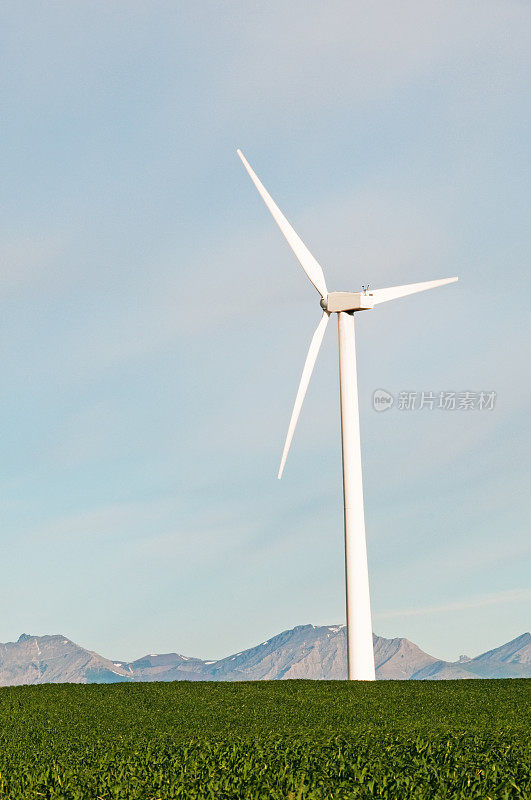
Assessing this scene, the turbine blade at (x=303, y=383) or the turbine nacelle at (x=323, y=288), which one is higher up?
the turbine nacelle at (x=323, y=288)

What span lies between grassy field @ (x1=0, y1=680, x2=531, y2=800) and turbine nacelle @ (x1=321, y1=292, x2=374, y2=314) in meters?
24.1

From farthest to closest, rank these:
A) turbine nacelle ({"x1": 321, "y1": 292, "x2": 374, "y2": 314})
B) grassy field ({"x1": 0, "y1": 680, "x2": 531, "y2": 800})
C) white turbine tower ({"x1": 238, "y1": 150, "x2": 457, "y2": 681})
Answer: turbine nacelle ({"x1": 321, "y1": 292, "x2": 374, "y2": 314}), white turbine tower ({"x1": 238, "y1": 150, "x2": 457, "y2": 681}), grassy field ({"x1": 0, "y1": 680, "x2": 531, "y2": 800})

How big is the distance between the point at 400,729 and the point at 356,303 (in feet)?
117

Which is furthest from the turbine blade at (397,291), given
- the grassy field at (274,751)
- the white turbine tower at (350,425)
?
the grassy field at (274,751)

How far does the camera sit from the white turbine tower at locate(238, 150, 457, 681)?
52.7 m

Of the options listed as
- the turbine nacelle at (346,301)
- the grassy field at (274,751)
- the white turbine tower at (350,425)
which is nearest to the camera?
the grassy field at (274,751)

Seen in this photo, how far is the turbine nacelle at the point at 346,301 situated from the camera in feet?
186

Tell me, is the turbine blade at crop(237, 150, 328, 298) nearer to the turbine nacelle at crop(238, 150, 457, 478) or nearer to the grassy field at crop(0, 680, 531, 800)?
the turbine nacelle at crop(238, 150, 457, 478)

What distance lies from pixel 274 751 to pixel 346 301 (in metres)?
40.2

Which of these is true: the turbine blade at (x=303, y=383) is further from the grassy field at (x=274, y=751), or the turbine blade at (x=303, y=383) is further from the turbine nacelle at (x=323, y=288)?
the grassy field at (x=274, y=751)

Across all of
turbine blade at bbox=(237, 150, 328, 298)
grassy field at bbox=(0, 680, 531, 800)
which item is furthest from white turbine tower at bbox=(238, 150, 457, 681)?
grassy field at bbox=(0, 680, 531, 800)

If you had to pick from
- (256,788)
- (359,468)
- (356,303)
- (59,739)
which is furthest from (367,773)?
(356,303)

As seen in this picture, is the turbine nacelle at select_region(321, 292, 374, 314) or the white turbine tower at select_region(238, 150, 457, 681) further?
the turbine nacelle at select_region(321, 292, 374, 314)

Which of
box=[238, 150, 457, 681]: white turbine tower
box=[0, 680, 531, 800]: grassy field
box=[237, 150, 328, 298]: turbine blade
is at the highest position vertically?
box=[237, 150, 328, 298]: turbine blade
